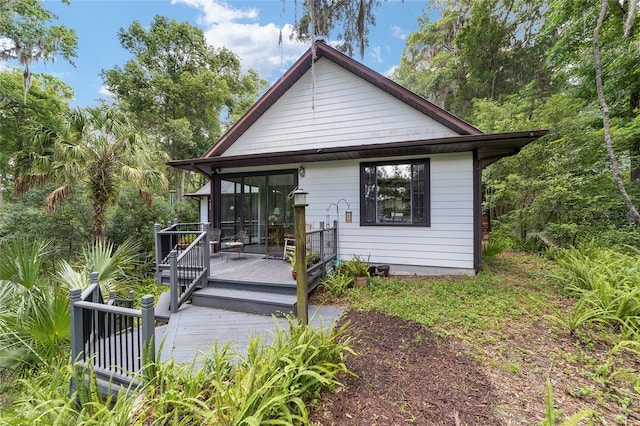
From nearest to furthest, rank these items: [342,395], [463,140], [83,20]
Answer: [342,395] < [463,140] < [83,20]

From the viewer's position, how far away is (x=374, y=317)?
13.1 ft

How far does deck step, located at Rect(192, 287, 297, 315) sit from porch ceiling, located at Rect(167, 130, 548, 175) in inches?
139

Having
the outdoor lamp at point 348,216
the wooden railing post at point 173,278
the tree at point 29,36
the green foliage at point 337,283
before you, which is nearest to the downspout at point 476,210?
the outdoor lamp at point 348,216

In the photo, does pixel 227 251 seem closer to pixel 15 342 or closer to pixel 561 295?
pixel 15 342

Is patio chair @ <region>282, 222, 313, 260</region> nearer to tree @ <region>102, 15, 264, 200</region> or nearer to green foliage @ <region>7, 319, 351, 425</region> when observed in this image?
green foliage @ <region>7, 319, 351, 425</region>

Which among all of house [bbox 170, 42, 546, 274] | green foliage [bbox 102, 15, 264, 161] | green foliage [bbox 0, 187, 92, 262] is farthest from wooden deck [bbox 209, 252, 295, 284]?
green foliage [bbox 102, 15, 264, 161]

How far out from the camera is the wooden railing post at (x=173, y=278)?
4303 mm

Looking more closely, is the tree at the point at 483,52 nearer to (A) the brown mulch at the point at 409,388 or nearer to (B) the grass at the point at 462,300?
(B) the grass at the point at 462,300

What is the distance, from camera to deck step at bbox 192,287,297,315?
169 inches

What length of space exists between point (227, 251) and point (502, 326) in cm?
704

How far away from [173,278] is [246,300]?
124 cm

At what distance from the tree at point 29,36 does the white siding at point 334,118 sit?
26.0 ft

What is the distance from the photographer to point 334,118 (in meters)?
7.38

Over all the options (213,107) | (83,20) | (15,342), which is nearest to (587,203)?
(15,342)
